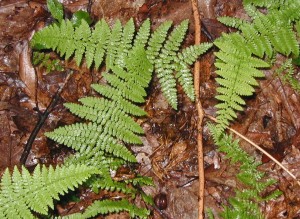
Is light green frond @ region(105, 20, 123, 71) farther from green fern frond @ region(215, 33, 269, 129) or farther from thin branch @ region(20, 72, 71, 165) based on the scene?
green fern frond @ region(215, 33, 269, 129)

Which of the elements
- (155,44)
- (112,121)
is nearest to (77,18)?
(155,44)

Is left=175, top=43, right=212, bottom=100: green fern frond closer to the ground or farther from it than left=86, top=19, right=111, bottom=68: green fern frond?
closer to the ground

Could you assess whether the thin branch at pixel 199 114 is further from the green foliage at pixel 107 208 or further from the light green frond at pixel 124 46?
the light green frond at pixel 124 46

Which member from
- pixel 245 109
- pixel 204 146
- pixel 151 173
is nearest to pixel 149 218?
pixel 151 173

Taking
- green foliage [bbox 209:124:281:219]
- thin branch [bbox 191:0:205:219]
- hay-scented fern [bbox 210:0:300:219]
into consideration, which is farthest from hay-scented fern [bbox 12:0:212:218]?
green foliage [bbox 209:124:281:219]

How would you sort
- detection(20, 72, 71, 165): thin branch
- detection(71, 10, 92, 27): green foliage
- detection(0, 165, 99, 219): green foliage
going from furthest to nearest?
detection(71, 10, 92, 27): green foliage < detection(20, 72, 71, 165): thin branch < detection(0, 165, 99, 219): green foliage

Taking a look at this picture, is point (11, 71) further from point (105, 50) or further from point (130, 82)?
point (130, 82)
